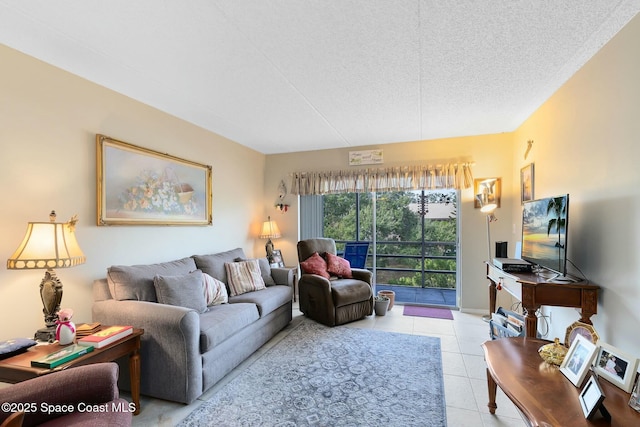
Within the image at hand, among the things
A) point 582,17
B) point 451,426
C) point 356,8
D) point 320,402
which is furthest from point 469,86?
point 320,402

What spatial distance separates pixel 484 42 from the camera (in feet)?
Result: 6.31

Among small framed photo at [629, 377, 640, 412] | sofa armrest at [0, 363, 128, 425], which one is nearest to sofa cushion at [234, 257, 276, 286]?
sofa armrest at [0, 363, 128, 425]

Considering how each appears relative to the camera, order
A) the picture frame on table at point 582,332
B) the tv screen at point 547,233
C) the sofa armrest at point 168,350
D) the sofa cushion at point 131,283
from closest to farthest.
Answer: the picture frame on table at point 582,332
the sofa armrest at point 168,350
the tv screen at point 547,233
the sofa cushion at point 131,283

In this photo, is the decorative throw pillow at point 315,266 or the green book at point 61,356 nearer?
the green book at point 61,356

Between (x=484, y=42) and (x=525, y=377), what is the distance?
6.59ft

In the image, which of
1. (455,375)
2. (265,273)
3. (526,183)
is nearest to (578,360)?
(455,375)

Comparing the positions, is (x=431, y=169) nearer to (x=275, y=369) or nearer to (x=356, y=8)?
(x=356, y=8)

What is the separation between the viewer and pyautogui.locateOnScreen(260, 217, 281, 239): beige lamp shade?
186 inches

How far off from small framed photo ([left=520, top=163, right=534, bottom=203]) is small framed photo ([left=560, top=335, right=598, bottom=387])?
2.20m

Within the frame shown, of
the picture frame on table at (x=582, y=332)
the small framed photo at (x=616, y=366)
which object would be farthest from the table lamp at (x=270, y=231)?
the small framed photo at (x=616, y=366)

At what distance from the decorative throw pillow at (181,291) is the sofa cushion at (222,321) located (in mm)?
129

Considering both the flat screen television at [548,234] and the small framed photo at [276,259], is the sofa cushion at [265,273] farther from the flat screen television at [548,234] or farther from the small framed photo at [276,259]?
the flat screen television at [548,234]

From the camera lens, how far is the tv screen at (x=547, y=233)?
6.96 feet

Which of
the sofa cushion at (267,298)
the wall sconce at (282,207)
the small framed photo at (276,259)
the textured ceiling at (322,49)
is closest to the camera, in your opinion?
the textured ceiling at (322,49)
